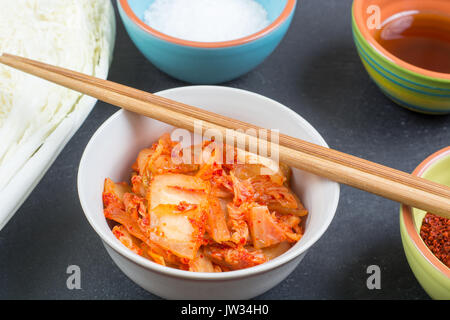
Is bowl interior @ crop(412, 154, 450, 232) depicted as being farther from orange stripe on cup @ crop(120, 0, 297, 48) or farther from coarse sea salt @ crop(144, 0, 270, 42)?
coarse sea salt @ crop(144, 0, 270, 42)

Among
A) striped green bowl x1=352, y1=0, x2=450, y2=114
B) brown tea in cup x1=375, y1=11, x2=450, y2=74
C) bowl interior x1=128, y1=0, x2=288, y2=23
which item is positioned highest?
bowl interior x1=128, y1=0, x2=288, y2=23

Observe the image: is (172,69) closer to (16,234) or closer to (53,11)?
(53,11)

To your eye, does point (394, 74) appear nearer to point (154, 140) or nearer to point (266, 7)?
point (266, 7)

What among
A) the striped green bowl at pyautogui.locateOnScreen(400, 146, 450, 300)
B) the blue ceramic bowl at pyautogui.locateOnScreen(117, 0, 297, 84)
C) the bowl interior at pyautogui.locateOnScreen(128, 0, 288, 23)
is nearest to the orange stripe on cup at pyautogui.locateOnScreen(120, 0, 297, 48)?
the blue ceramic bowl at pyautogui.locateOnScreen(117, 0, 297, 84)

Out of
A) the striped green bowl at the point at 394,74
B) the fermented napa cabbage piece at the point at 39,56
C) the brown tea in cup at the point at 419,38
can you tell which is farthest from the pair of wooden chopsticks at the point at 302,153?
the brown tea in cup at the point at 419,38

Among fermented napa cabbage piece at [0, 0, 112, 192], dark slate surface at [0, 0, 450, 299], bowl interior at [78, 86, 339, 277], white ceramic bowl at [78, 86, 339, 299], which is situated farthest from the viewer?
fermented napa cabbage piece at [0, 0, 112, 192]

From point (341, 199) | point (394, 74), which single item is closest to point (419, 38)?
point (394, 74)

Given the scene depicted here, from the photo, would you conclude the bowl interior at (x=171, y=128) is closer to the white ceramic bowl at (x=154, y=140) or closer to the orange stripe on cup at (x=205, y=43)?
the white ceramic bowl at (x=154, y=140)
